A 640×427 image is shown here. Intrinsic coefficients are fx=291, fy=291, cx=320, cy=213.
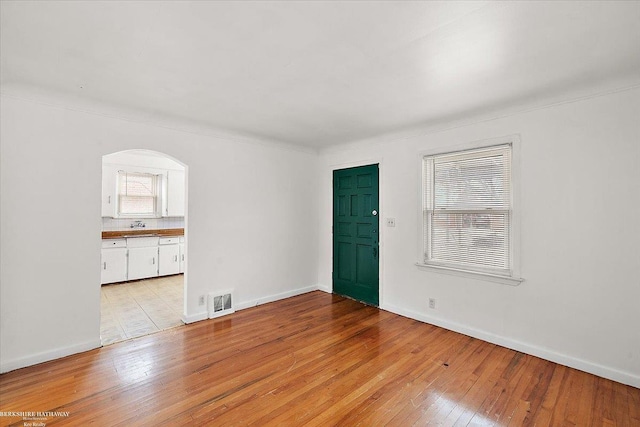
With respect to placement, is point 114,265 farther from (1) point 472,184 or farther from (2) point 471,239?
(1) point 472,184

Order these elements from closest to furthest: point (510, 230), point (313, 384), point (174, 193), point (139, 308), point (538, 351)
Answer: point (313, 384) < point (538, 351) < point (510, 230) < point (139, 308) < point (174, 193)

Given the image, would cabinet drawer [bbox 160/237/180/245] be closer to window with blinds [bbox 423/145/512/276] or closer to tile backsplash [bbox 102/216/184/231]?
tile backsplash [bbox 102/216/184/231]

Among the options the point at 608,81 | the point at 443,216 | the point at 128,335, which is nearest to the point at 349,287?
the point at 443,216

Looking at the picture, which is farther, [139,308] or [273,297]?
[273,297]

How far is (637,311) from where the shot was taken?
2443 mm

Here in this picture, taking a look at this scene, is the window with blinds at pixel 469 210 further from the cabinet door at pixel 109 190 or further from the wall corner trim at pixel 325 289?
the cabinet door at pixel 109 190

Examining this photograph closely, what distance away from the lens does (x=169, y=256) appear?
20.2 ft

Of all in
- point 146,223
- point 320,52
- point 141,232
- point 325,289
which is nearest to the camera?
point 320,52

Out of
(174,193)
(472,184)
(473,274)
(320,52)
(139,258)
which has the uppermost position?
(320,52)

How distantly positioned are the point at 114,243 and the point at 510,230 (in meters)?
6.43

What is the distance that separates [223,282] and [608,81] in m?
4.67

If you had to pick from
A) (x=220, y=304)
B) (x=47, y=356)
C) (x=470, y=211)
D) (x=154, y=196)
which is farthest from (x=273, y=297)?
(x=154, y=196)

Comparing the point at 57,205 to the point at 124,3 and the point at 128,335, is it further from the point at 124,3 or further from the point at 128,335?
the point at 124,3

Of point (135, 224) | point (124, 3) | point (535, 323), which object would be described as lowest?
point (535, 323)
